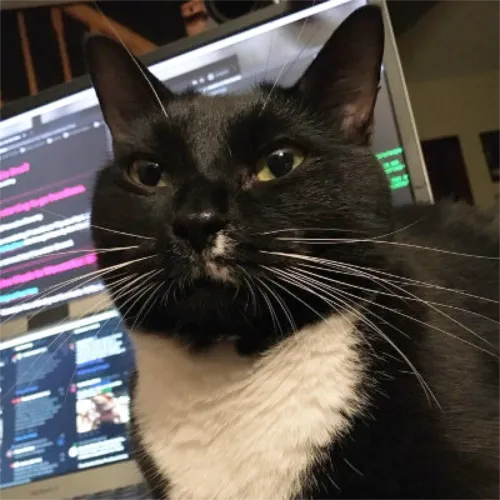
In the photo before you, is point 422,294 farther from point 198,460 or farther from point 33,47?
point 33,47

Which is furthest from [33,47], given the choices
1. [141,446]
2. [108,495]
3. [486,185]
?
[486,185]

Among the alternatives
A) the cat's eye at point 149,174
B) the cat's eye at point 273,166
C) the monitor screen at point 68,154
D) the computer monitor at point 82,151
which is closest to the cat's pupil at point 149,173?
the cat's eye at point 149,174

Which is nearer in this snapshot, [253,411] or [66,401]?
[253,411]

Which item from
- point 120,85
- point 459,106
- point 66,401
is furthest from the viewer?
point 459,106

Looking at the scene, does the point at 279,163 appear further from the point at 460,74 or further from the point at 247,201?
the point at 460,74

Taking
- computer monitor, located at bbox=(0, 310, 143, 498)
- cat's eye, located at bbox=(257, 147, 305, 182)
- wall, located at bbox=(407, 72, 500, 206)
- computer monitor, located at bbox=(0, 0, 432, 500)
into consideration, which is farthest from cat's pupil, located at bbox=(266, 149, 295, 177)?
wall, located at bbox=(407, 72, 500, 206)

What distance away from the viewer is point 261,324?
722 mm

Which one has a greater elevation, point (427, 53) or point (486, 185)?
point (427, 53)

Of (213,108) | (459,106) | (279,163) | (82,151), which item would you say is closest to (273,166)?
(279,163)

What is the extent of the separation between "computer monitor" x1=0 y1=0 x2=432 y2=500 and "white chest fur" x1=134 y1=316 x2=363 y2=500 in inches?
16.2

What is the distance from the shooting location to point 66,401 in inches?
49.1

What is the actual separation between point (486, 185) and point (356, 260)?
217 cm

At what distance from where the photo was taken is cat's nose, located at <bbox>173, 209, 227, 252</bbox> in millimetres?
629

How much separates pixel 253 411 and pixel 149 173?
11.1 inches
